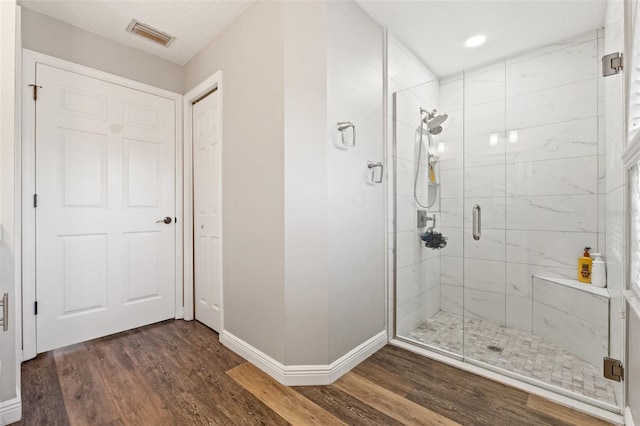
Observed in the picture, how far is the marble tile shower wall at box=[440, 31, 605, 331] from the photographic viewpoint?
1.90 metres

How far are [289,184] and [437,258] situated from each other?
4.67 ft

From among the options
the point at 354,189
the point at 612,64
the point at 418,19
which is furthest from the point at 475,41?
the point at 354,189

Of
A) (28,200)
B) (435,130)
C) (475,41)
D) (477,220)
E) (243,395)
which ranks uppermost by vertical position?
(475,41)

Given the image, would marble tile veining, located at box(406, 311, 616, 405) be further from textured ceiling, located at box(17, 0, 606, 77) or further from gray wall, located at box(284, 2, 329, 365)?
textured ceiling, located at box(17, 0, 606, 77)

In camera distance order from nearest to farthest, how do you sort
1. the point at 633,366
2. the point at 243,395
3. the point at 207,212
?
the point at 633,366
the point at 243,395
the point at 207,212

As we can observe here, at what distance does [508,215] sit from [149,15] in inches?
119

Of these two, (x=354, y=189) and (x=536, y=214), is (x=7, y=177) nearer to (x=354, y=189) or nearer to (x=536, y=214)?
(x=354, y=189)

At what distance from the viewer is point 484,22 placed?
219cm

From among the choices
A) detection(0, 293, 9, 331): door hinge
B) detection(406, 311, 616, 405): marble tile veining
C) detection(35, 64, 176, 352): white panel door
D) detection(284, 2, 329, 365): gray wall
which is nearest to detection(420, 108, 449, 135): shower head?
detection(284, 2, 329, 365): gray wall

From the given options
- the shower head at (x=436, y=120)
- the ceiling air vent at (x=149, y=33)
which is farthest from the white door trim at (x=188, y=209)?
the shower head at (x=436, y=120)

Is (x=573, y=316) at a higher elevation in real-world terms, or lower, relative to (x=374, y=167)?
lower

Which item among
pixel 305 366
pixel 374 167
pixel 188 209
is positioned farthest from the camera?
pixel 188 209

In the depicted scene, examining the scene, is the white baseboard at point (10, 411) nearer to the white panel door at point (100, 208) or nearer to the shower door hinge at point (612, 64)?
the white panel door at point (100, 208)

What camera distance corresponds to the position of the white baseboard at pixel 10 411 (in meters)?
1.38
